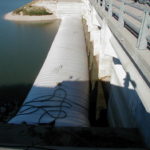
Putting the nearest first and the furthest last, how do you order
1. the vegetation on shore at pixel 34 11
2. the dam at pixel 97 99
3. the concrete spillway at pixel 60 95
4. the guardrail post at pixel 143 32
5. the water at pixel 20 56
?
the guardrail post at pixel 143 32 → the dam at pixel 97 99 → the concrete spillway at pixel 60 95 → the water at pixel 20 56 → the vegetation on shore at pixel 34 11

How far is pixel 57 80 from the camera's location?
8719mm

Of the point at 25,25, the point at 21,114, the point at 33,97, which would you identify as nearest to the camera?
the point at 21,114

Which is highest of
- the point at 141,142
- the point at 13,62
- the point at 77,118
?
the point at 141,142

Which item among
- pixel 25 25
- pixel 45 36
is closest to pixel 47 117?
pixel 45 36

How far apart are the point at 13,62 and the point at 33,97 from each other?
407 inches

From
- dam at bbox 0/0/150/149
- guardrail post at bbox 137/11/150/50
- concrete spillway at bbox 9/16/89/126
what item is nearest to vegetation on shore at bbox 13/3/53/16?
dam at bbox 0/0/150/149

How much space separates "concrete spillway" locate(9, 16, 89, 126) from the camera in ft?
20.0

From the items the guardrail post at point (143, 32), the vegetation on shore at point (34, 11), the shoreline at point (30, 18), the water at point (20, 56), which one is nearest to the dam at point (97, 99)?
the guardrail post at point (143, 32)

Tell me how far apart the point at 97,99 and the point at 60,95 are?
3.95 m

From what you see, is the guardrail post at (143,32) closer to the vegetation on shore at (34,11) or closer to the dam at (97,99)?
the dam at (97,99)

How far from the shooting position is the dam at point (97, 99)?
4.07m

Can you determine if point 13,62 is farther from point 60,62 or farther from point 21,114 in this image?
point 21,114

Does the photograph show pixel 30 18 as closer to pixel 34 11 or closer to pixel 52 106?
pixel 34 11

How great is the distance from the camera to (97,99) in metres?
11.0
